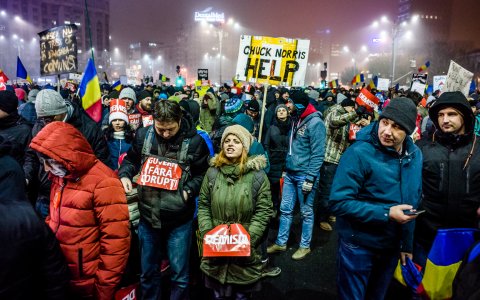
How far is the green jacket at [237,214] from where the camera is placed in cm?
322

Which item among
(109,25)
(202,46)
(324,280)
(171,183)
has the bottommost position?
(324,280)

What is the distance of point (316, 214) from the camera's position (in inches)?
278

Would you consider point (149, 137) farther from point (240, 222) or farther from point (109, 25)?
point (109, 25)

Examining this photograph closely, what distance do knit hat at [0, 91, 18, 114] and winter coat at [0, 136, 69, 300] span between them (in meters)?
2.57

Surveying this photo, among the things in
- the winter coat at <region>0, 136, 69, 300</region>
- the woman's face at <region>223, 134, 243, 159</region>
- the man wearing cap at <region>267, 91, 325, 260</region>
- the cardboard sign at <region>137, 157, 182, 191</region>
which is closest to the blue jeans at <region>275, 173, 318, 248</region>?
the man wearing cap at <region>267, 91, 325, 260</region>

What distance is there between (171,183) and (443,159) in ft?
8.78

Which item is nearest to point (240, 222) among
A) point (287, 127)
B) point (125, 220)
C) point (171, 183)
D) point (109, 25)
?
point (171, 183)

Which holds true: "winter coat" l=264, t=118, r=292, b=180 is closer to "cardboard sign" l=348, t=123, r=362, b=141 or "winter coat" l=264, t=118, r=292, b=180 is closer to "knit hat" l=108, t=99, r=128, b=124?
"cardboard sign" l=348, t=123, r=362, b=141

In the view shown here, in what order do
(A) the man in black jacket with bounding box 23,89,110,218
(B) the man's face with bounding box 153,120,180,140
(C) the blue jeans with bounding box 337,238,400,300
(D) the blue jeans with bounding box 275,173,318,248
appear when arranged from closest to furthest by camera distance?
(C) the blue jeans with bounding box 337,238,400,300 → (B) the man's face with bounding box 153,120,180,140 → (A) the man in black jacket with bounding box 23,89,110,218 → (D) the blue jeans with bounding box 275,173,318,248

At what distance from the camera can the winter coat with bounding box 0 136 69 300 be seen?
1783 millimetres

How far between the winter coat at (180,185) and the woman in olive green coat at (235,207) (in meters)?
0.25

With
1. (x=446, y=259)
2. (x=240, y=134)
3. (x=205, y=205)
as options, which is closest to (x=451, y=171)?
(x=446, y=259)

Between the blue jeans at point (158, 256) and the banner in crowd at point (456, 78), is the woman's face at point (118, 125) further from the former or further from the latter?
the banner in crowd at point (456, 78)

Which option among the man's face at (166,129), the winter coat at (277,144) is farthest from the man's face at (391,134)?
the winter coat at (277,144)
